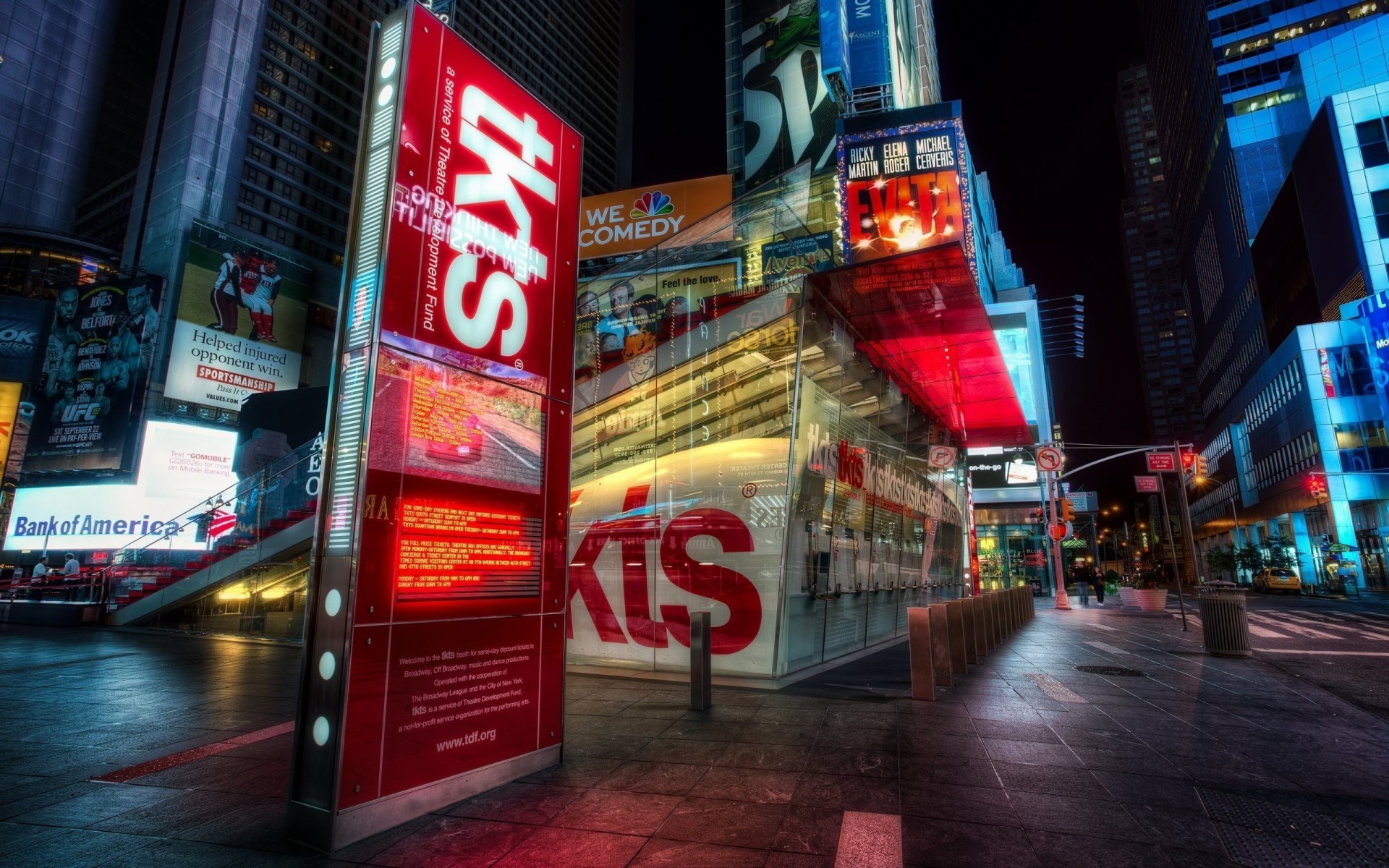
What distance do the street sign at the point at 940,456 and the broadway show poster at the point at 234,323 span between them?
44.9 metres

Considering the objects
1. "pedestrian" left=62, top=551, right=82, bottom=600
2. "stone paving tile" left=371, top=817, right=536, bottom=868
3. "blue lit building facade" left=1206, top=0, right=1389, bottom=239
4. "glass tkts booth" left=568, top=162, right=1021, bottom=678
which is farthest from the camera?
"blue lit building facade" left=1206, top=0, right=1389, bottom=239

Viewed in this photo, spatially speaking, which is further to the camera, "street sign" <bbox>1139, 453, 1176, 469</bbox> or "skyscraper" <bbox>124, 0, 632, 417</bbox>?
"skyscraper" <bbox>124, 0, 632, 417</bbox>

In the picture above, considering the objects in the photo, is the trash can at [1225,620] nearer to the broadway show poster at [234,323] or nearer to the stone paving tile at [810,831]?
the stone paving tile at [810,831]

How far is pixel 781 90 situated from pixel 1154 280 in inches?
7711

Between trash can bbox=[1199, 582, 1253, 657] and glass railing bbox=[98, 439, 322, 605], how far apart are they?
1877 cm

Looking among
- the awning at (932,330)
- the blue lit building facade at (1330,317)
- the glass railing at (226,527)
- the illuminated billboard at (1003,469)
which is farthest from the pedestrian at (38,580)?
the blue lit building facade at (1330,317)

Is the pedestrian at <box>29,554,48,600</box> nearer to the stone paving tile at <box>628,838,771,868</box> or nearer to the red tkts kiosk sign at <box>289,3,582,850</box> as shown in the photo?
the red tkts kiosk sign at <box>289,3,582,850</box>

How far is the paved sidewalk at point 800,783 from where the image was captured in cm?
357

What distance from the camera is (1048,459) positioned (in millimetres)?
24047

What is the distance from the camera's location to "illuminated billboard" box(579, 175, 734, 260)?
32000 millimetres

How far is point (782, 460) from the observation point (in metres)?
9.58

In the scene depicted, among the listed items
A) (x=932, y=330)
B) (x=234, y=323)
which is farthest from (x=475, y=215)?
(x=234, y=323)

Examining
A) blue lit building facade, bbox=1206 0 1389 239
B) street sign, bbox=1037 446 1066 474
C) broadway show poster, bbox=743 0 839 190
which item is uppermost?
blue lit building facade, bbox=1206 0 1389 239

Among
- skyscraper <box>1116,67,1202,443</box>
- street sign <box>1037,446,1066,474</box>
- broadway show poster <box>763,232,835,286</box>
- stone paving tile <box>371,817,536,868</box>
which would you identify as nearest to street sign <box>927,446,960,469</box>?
street sign <box>1037,446,1066,474</box>
